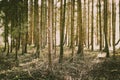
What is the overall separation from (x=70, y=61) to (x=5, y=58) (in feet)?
28.5

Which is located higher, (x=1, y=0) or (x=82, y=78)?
(x=1, y=0)

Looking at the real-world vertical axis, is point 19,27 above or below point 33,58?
above

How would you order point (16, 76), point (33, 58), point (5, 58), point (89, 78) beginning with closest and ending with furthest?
point (89, 78)
point (16, 76)
point (33, 58)
point (5, 58)

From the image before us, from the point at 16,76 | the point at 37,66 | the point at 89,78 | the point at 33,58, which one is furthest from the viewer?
the point at 33,58

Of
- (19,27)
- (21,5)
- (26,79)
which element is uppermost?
(21,5)

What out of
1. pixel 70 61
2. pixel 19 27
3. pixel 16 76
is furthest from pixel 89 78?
pixel 19 27

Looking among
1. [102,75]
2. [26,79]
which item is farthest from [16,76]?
[102,75]

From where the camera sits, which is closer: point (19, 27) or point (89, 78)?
point (89, 78)

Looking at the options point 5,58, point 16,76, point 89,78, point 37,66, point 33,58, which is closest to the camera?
point 89,78

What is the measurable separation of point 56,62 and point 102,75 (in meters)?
4.91

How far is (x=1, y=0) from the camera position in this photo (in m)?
26.7

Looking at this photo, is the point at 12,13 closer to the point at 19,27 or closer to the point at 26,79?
the point at 19,27

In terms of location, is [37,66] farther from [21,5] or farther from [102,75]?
[21,5]

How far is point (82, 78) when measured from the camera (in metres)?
17.0
